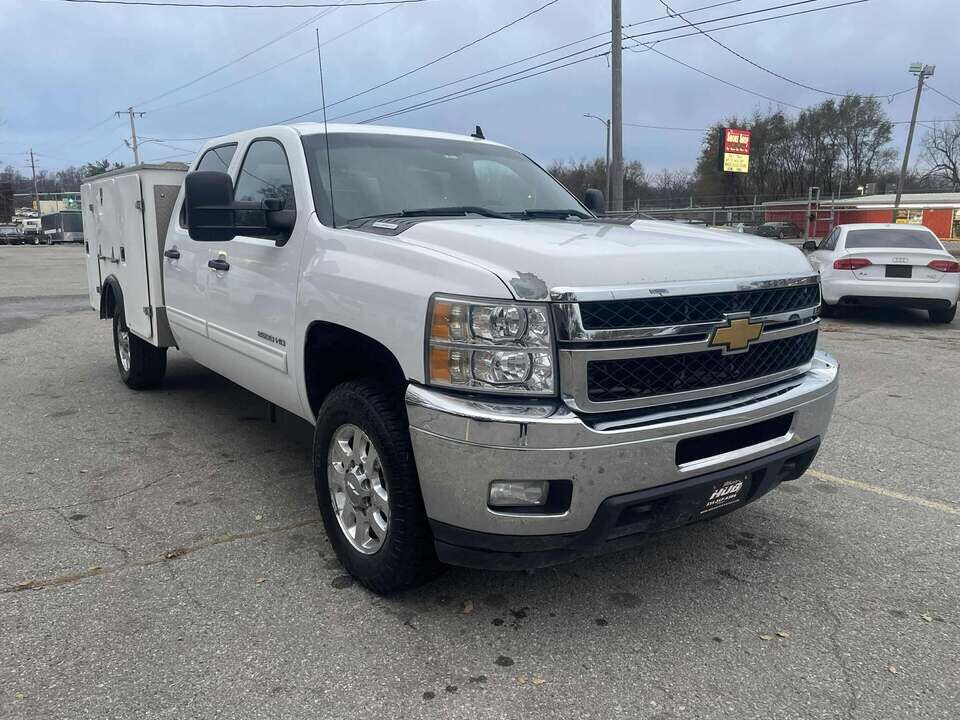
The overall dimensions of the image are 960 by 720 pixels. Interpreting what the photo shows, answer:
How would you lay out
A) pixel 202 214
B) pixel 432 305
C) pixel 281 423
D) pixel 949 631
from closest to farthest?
1. pixel 432 305
2. pixel 949 631
3. pixel 202 214
4. pixel 281 423

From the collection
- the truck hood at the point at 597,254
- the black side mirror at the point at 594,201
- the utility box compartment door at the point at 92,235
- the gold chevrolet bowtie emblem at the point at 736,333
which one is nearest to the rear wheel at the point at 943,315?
the black side mirror at the point at 594,201

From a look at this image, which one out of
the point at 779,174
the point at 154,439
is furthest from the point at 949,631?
the point at 779,174

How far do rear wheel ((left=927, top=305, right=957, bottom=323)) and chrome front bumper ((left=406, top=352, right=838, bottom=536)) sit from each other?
991 centimetres

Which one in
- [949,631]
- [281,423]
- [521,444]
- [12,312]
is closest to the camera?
[521,444]

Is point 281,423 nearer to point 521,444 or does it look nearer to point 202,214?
point 202,214

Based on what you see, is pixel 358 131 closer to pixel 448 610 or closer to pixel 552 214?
pixel 552 214

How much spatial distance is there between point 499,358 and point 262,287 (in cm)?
179

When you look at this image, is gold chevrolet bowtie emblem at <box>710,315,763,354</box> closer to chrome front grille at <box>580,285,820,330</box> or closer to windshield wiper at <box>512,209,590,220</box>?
chrome front grille at <box>580,285,820,330</box>

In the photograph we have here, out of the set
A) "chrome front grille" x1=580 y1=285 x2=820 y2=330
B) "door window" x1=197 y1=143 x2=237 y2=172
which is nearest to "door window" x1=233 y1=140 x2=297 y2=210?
"door window" x1=197 y1=143 x2=237 y2=172

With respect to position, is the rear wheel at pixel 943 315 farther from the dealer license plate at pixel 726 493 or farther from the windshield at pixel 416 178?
the dealer license plate at pixel 726 493

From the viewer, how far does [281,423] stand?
5707mm

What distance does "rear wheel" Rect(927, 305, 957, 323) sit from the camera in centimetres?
1086

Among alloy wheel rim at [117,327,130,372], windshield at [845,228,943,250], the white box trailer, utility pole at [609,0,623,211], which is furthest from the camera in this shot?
utility pole at [609,0,623,211]

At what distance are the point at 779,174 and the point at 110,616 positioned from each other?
70.7 m
